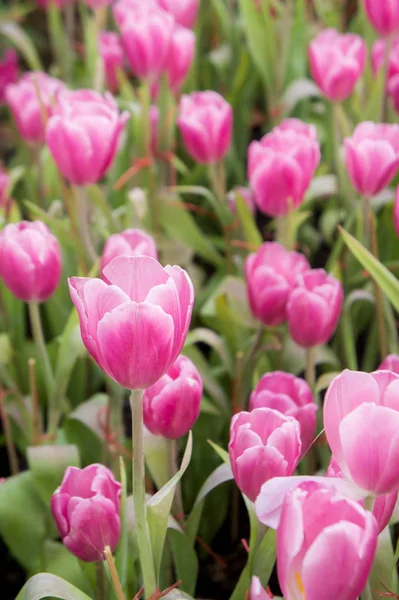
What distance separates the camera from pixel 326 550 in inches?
13.0

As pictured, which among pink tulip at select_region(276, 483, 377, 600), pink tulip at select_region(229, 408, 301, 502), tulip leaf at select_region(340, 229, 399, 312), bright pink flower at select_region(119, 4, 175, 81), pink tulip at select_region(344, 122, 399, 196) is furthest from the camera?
bright pink flower at select_region(119, 4, 175, 81)

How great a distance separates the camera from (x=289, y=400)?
1.83 ft

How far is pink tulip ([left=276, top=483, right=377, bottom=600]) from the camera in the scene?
332 millimetres

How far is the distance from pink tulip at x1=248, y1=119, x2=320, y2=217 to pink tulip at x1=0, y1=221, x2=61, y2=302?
0.68 feet

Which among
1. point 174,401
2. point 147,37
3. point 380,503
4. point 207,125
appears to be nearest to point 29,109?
point 147,37

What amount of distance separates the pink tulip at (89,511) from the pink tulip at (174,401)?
0.16 ft

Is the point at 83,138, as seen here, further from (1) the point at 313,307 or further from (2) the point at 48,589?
(2) the point at 48,589

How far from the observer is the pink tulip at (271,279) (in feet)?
2.23

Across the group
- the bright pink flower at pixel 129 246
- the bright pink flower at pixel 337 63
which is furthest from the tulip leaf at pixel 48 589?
the bright pink flower at pixel 337 63

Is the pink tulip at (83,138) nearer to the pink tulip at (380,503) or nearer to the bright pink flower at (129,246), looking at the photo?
the bright pink flower at (129,246)

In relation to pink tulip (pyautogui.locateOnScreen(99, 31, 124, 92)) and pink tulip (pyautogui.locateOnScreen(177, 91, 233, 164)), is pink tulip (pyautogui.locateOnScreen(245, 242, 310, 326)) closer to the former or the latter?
pink tulip (pyautogui.locateOnScreen(177, 91, 233, 164))

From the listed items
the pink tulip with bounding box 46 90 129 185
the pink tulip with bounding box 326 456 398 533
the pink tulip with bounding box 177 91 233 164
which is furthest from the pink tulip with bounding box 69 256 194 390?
the pink tulip with bounding box 177 91 233 164

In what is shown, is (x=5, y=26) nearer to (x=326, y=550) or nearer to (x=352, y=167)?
(x=352, y=167)

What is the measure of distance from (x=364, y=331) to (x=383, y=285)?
39cm
